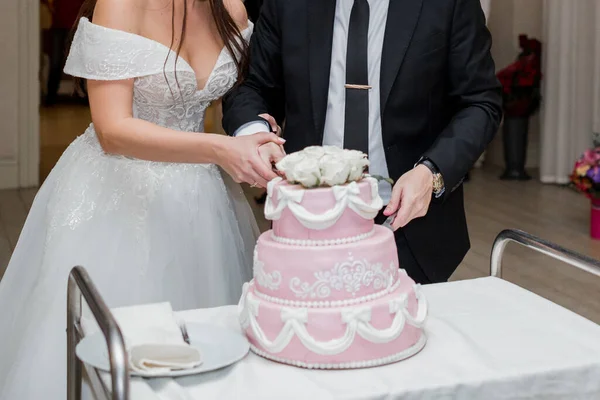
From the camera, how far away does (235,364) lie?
5.48 ft

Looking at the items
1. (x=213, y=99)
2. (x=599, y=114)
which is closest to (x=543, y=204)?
(x=599, y=114)

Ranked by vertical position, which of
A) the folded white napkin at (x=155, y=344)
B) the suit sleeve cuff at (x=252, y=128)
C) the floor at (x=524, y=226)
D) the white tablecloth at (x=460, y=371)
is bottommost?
the floor at (x=524, y=226)

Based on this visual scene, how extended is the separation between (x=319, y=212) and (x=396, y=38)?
0.92m

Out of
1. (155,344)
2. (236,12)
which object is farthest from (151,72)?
(155,344)

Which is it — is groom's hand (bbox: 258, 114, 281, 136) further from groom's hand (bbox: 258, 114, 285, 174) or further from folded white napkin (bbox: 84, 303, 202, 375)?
folded white napkin (bbox: 84, 303, 202, 375)

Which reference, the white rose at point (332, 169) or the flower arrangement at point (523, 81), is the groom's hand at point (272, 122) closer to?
the white rose at point (332, 169)

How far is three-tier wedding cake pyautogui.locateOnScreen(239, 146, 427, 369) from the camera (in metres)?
1.63

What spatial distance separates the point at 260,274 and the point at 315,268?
12 centimetres

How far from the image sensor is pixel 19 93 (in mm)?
7441

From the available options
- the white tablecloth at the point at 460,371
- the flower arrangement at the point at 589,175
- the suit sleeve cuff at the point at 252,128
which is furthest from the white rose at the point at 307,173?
the flower arrangement at the point at 589,175

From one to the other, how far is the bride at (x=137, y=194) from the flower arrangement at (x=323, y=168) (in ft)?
2.55

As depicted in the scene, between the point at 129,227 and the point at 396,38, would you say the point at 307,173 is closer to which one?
the point at 396,38

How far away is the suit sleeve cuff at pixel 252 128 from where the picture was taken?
238cm

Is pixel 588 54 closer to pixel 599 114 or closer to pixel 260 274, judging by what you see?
pixel 599 114
